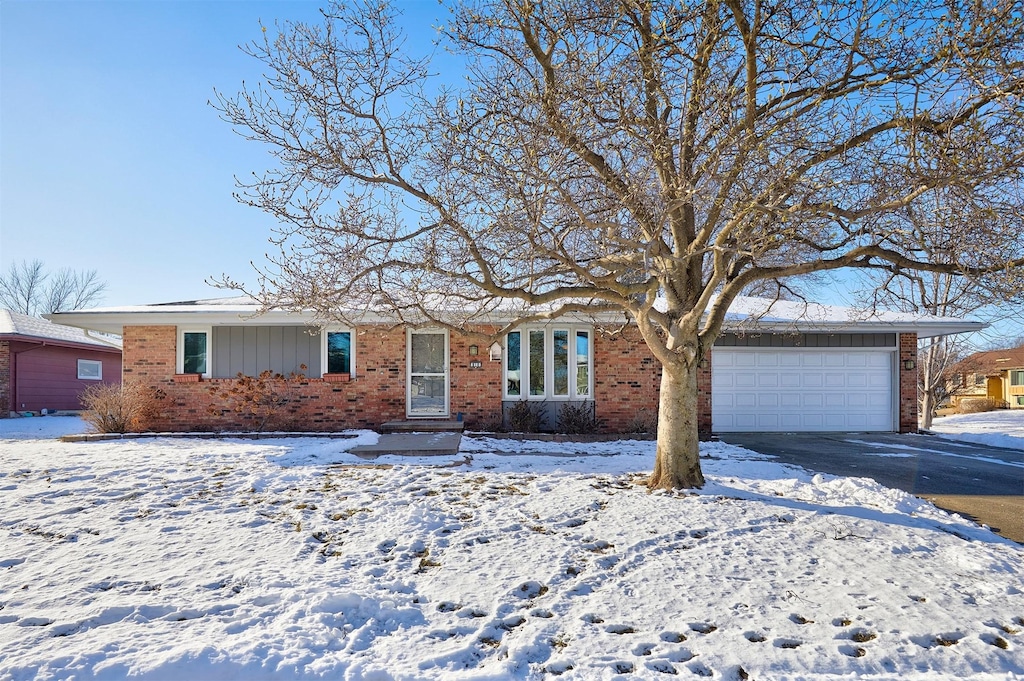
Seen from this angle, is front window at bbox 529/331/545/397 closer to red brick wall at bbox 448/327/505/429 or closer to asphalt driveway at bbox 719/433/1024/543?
red brick wall at bbox 448/327/505/429

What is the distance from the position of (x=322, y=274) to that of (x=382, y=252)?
70 cm

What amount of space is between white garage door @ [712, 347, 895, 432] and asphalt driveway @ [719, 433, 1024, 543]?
0.47 metres

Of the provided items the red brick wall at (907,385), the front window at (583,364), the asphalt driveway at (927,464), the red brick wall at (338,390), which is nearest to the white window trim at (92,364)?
the red brick wall at (338,390)

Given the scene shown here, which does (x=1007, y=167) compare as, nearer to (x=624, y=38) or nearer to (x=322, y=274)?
(x=624, y=38)

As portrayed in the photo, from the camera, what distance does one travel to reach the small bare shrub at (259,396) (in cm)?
1117

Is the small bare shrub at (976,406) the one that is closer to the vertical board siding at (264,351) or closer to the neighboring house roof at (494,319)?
the neighboring house roof at (494,319)

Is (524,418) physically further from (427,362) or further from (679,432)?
(679,432)

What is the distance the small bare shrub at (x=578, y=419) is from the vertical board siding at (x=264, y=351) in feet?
16.9

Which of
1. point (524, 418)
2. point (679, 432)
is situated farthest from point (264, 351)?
point (679, 432)

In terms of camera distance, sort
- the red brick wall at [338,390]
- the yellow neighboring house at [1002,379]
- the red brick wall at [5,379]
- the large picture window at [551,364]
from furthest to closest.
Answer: the yellow neighboring house at [1002,379], the red brick wall at [5,379], the large picture window at [551,364], the red brick wall at [338,390]

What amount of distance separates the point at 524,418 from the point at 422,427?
2.04 metres

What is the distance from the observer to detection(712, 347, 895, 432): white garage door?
12203 millimetres

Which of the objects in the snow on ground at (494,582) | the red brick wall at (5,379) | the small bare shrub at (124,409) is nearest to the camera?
the snow on ground at (494,582)

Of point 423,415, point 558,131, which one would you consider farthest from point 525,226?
point 423,415
